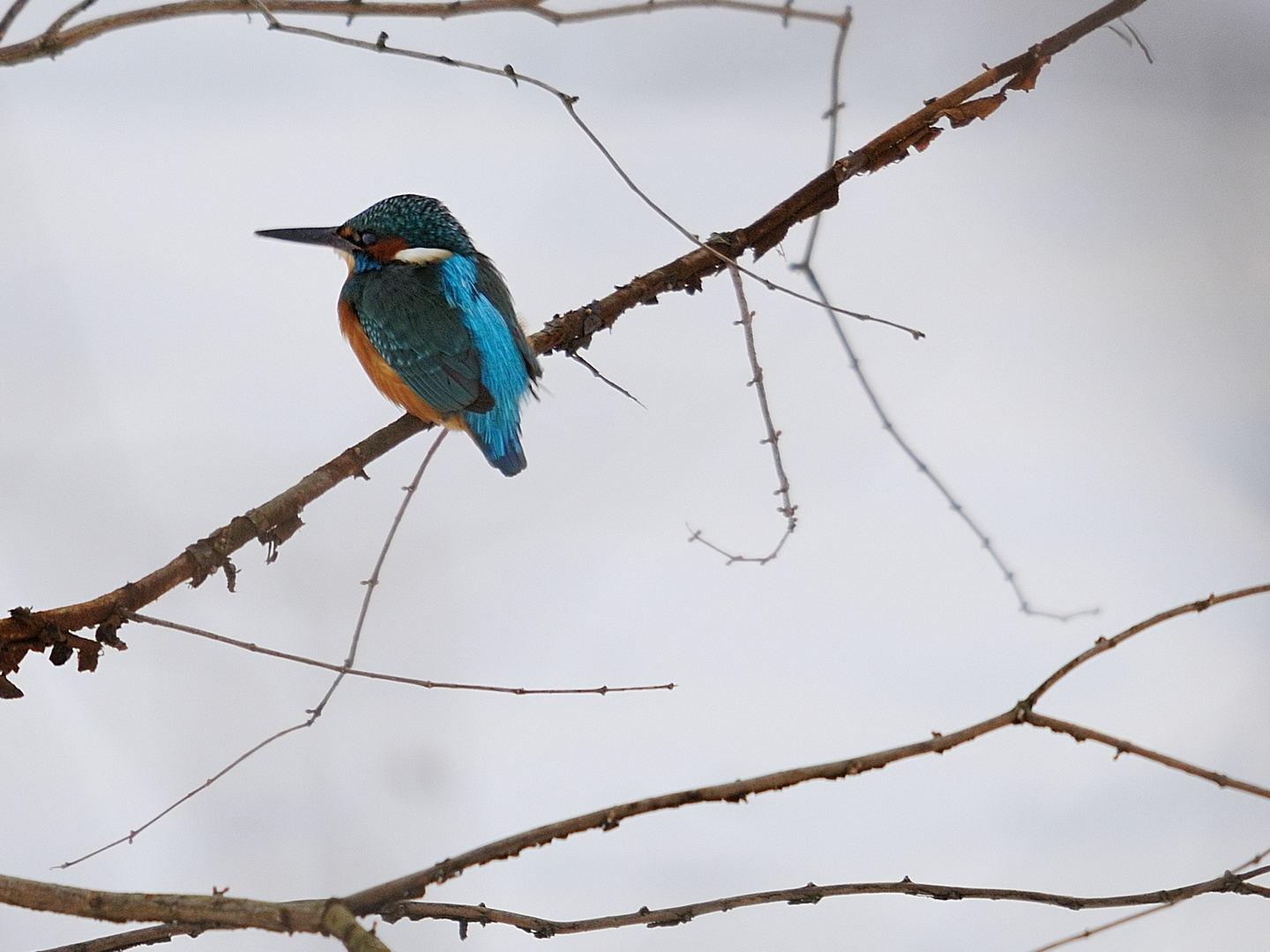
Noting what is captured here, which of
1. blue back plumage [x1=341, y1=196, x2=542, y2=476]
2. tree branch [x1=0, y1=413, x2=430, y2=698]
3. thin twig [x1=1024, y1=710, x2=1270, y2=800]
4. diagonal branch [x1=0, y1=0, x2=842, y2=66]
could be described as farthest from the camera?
blue back plumage [x1=341, y1=196, x2=542, y2=476]

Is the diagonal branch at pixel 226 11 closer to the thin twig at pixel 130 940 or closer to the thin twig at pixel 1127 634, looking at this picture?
the thin twig at pixel 1127 634

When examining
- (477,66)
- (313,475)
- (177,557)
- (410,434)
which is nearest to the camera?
(477,66)

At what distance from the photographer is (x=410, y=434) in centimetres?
148

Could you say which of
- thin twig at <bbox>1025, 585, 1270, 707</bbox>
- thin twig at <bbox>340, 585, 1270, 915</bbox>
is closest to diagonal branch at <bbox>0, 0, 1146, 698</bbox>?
thin twig at <bbox>340, 585, 1270, 915</bbox>

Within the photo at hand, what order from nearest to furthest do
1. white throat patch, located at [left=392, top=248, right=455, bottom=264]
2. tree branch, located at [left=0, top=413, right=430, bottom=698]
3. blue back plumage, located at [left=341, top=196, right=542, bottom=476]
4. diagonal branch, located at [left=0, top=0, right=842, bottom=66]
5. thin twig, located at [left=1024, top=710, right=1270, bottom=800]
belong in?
1. thin twig, located at [left=1024, top=710, right=1270, bottom=800]
2. diagonal branch, located at [left=0, top=0, right=842, bottom=66]
3. tree branch, located at [left=0, top=413, right=430, bottom=698]
4. blue back plumage, located at [left=341, top=196, right=542, bottom=476]
5. white throat patch, located at [left=392, top=248, right=455, bottom=264]

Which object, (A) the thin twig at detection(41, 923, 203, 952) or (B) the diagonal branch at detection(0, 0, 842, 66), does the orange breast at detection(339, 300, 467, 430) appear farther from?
(A) the thin twig at detection(41, 923, 203, 952)

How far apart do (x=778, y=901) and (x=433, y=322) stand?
39.9 inches

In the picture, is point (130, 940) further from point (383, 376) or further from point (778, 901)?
point (383, 376)

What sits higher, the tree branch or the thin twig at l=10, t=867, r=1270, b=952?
the tree branch

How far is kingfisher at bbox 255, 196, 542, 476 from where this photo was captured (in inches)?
58.3

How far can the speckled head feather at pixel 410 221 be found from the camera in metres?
1.63

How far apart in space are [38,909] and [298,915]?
196 mm

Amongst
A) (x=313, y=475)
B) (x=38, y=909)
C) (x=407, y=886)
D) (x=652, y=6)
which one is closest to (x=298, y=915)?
(x=407, y=886)

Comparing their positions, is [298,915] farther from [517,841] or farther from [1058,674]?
[1058,674]
